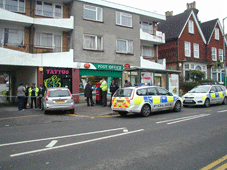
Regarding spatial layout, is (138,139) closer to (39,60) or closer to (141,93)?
(141,93)

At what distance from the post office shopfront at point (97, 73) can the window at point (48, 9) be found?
17.3 ft

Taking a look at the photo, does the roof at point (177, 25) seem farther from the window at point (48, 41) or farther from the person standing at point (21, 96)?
the person standing at point (21, 96)

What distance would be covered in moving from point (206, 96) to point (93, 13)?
40.2ft

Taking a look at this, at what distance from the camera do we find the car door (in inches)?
473

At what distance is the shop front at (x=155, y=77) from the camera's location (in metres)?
15.5

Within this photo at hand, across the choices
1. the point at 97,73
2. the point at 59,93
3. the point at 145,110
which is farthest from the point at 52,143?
the point at 97,73

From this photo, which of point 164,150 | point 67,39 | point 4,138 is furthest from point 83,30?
point 164,150

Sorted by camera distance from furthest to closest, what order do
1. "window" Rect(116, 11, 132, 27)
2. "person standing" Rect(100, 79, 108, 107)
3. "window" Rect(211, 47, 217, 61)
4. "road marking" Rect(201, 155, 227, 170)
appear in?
"window" Rect(211, 47, 217, 61), "window" Rect(116, 11, 132, 27), "person standing" Rect(100, 79, 108, 107), "road marking" Rect(201, 155, 227, 170)

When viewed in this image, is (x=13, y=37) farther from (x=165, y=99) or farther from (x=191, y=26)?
(x=191, y=26)

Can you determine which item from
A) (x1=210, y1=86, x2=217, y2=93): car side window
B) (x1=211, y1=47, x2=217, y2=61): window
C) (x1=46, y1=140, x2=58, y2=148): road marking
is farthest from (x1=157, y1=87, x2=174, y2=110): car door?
(x1=211, y1=47, x2=217, y2=61): window

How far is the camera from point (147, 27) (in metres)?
25.4

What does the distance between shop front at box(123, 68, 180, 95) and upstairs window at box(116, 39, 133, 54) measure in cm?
495

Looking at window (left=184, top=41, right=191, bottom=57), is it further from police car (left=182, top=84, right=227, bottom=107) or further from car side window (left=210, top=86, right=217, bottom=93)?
car side window (left=210, top=86, right=217, bottom=93)

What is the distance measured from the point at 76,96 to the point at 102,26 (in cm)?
708
